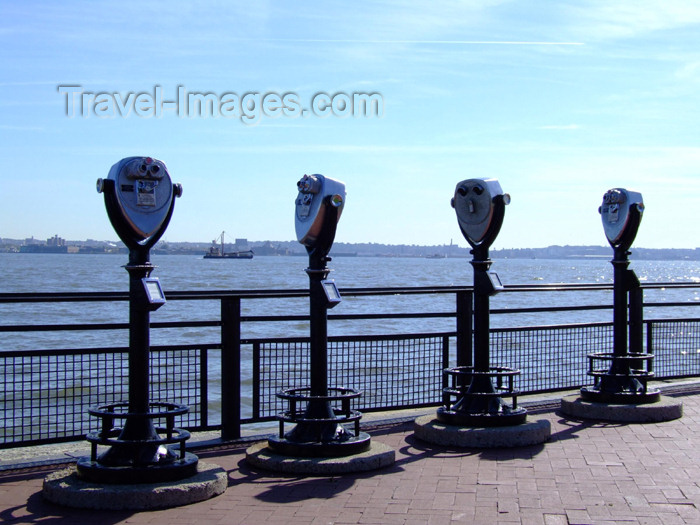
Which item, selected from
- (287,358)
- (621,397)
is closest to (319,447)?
(287,358)

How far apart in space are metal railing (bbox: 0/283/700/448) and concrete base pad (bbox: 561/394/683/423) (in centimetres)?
66

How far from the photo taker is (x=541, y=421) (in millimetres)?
6734

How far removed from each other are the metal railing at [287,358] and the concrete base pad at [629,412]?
66cm

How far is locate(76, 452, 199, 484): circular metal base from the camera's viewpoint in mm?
4922

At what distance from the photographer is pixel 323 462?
A: 554 cm

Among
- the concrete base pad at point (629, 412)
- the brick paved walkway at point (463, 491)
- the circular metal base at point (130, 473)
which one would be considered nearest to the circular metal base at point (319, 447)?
the brick paved walkway at point (463, 491)

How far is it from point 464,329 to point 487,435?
5.27ft

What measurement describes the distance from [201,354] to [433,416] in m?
1.89

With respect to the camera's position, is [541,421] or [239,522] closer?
[239,522]

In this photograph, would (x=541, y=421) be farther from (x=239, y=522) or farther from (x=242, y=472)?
(x=239, y=522)

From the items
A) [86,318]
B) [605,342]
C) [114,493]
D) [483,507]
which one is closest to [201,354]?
[114,493]

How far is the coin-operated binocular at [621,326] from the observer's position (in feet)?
25.2

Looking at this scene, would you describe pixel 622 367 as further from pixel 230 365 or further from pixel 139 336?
pixel 139 336

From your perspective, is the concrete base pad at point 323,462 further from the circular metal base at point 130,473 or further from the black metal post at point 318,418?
the circular metal base at point 130,473
